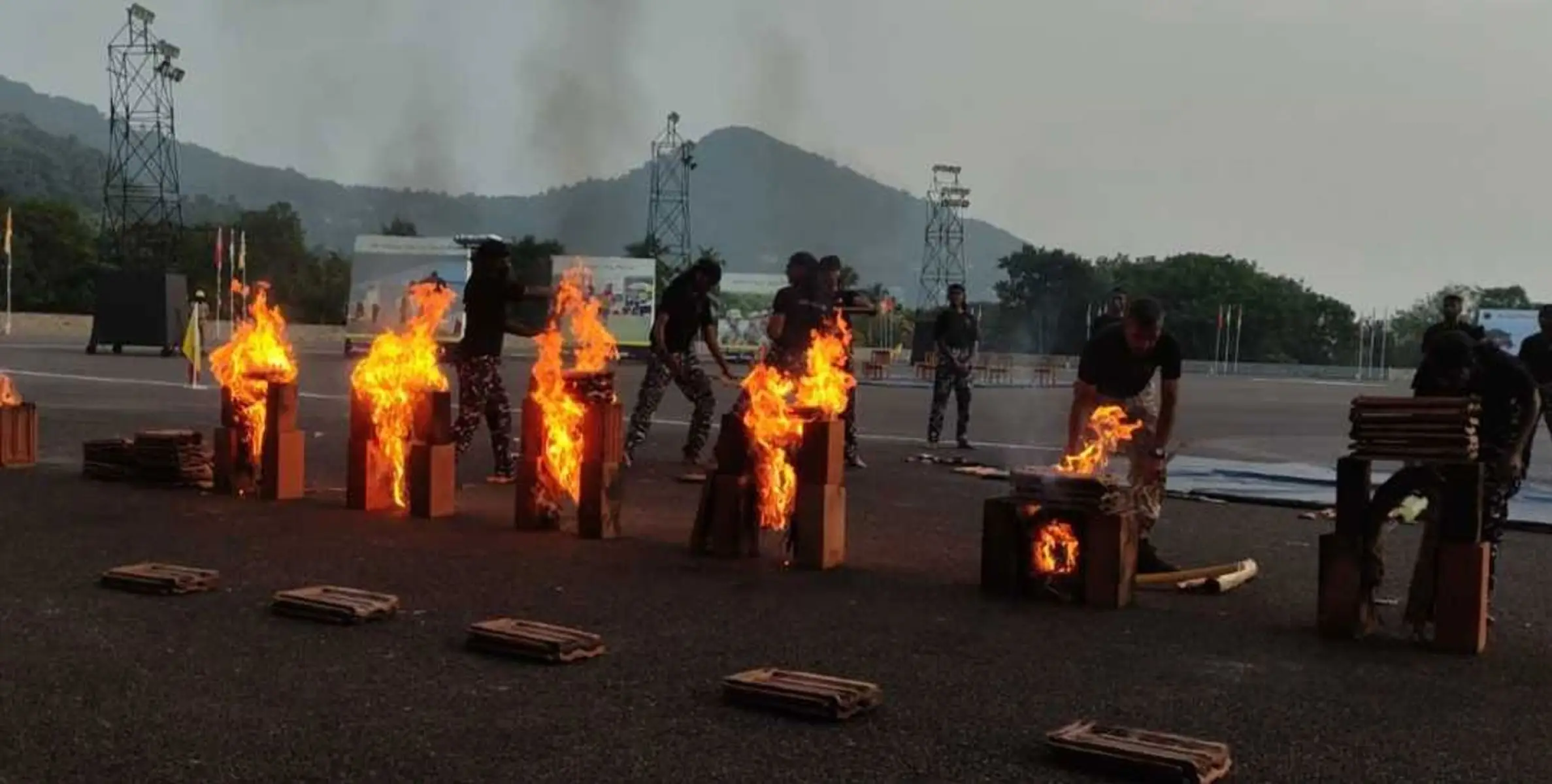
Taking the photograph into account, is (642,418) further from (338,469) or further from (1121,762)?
(1121,762)

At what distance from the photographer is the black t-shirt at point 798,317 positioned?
39.9 feet

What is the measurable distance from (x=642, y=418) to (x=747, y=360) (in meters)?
33.5

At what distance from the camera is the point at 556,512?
912cm

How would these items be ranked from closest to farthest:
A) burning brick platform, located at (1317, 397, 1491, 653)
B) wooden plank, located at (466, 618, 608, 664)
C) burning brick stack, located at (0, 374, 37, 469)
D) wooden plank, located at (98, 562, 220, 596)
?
wooden plank, located at (466, 618, 608, 664)
burning brick platform, located at (1317, 397, 1491, 653)
wooden plank, located at (98, 562, 220, 596)
burning brick stack, located at (0, 374, 37, 469)

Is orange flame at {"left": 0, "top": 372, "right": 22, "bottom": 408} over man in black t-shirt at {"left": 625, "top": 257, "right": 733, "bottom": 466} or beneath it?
beneath

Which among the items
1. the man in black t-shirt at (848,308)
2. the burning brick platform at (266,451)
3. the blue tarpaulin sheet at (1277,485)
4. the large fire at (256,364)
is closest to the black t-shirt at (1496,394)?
the blue tarpaulin sheet at (1277,485)

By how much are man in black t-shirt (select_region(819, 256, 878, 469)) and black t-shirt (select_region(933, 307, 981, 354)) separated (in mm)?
2419

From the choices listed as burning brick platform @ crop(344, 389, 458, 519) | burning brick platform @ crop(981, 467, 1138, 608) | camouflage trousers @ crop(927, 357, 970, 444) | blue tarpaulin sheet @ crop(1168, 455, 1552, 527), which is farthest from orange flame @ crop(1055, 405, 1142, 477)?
camouflage trousers @ crop(927, 357, 970, 444)

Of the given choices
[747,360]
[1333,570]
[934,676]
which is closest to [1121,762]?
[934,676]

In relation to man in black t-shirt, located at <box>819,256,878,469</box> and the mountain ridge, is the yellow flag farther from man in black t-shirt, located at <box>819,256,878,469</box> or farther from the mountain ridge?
man in black t-shirt, located at <box>819,256,878,469</box>

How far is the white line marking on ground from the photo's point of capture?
1703cm

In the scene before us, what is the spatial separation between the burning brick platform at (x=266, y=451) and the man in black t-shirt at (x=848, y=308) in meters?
4.74

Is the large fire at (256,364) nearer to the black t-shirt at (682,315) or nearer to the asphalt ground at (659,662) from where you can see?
the asphalt ground at (659,662)

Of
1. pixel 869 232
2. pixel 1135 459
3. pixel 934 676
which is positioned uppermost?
pixel 869 232
